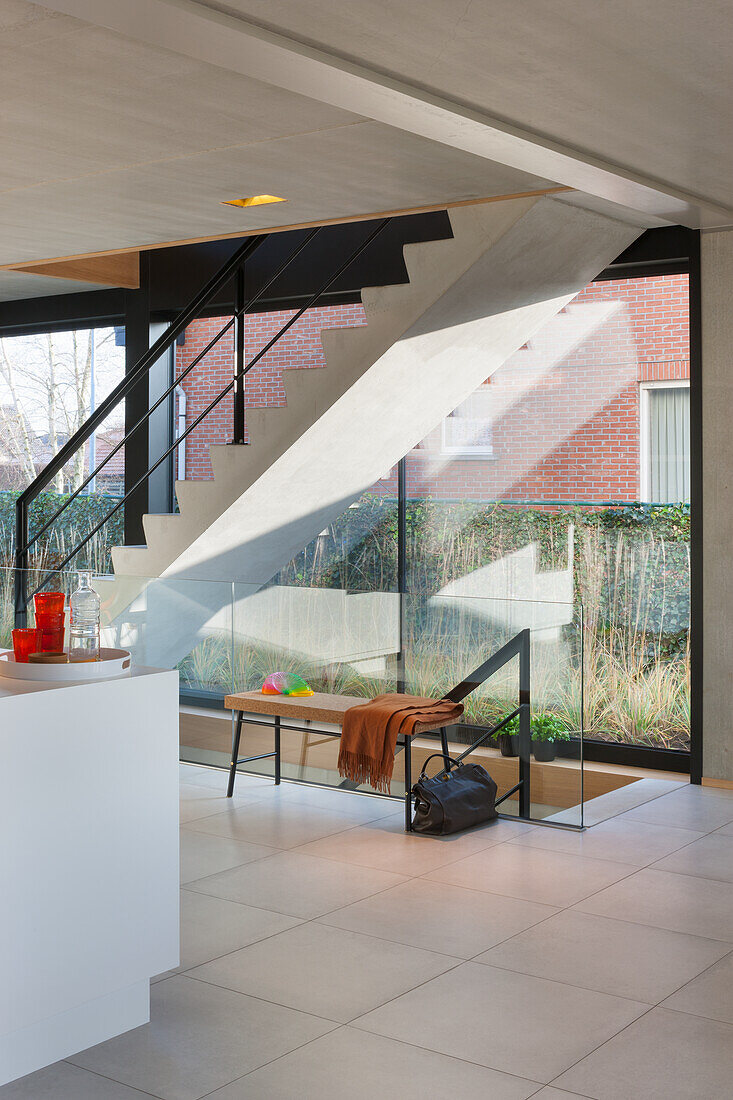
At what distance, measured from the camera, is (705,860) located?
4.81m

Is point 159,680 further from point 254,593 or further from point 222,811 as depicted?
point 254,593

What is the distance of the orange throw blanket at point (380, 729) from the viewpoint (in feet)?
17.5

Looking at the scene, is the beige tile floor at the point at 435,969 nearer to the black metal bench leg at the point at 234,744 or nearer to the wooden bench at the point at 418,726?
the wooden bench at the point at 418,726

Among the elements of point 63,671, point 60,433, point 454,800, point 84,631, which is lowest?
point 454,800

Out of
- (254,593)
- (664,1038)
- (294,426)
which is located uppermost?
(294,426)

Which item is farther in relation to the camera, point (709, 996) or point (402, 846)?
point (402, 846)

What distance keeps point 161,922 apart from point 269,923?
0.82 metres

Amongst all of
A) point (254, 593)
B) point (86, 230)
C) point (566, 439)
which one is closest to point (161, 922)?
point (254, 593)

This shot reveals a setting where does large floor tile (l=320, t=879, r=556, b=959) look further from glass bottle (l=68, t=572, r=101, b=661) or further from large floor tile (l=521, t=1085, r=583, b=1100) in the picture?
glass bottle (l=68, t=572, r=101, b=661)

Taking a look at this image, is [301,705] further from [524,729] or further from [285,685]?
[524,729]

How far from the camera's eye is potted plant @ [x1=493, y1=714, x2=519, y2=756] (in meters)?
5.46

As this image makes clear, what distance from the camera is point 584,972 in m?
3.63

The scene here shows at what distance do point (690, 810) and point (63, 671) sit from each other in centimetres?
358

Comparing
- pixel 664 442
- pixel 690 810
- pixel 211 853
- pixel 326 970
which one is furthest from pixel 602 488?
pixel 326 970
